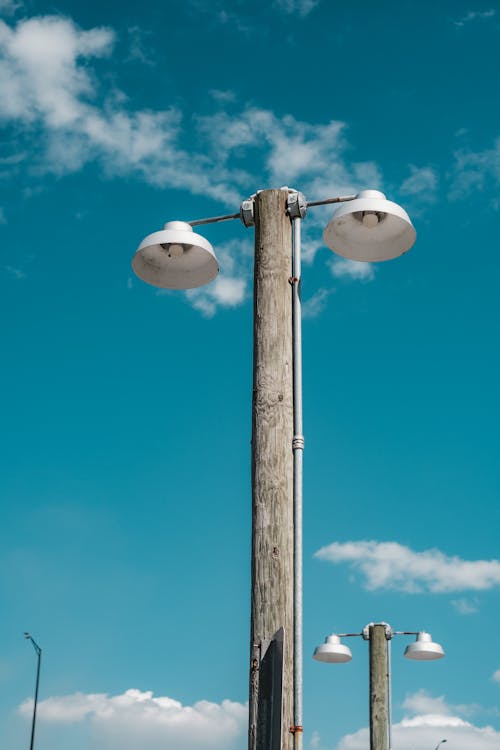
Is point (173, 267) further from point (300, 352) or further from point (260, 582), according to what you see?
point (260, 582)

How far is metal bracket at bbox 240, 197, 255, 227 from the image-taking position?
7.62m

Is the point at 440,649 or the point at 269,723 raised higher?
the point at 440,649

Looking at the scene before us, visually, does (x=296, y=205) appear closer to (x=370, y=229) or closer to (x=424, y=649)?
(x=370, y=229)

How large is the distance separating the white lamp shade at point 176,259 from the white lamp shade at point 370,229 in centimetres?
94

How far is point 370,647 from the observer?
58.9 feet

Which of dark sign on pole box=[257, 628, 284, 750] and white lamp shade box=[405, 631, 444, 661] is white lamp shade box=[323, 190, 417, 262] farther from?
white lamp shade box=[405, 631, 444, 661]

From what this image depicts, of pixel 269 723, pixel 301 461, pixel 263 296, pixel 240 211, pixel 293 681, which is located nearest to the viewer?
pixel 269 723

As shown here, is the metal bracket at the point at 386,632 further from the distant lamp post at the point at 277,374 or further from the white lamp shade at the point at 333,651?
the distant lamp post at the point at 277,374

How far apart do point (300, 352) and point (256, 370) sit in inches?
12.7

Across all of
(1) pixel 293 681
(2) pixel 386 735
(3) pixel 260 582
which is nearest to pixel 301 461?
(3) pixel 260 582

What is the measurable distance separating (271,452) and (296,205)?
192 cm

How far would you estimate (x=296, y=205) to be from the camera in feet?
24.5

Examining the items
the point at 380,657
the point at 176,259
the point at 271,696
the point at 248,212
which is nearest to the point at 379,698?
the point at 380,657

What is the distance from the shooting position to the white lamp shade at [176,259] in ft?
25.2
